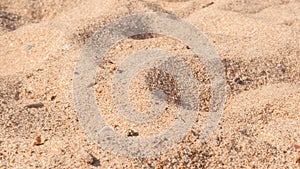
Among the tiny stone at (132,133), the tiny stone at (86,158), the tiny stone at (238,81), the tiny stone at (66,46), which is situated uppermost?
the tiny stone at (66,46)

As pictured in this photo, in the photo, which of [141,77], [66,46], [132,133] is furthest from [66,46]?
[132,133]

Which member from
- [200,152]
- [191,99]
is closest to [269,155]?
[200,152]

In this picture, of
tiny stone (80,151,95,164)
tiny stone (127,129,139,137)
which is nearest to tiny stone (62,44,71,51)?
tiny stone (127,129,139,137)

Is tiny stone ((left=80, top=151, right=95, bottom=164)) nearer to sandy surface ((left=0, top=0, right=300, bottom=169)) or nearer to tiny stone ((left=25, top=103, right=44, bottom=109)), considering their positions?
sandy surface ((left=0, top=0, right=300, bottom=169))

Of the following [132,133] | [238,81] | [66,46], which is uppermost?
[66,46]

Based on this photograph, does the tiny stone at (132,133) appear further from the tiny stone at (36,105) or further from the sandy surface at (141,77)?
the tiny stone at (36,105)

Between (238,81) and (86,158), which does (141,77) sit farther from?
(86,158)

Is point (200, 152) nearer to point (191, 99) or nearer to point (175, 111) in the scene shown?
point (175, 111)

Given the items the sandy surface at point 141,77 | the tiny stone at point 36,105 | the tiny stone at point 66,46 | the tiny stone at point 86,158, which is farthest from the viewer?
the tiny stone at point 66,46

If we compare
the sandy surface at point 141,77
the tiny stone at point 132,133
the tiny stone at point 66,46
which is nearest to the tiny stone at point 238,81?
the sandy surface at point 141,77
